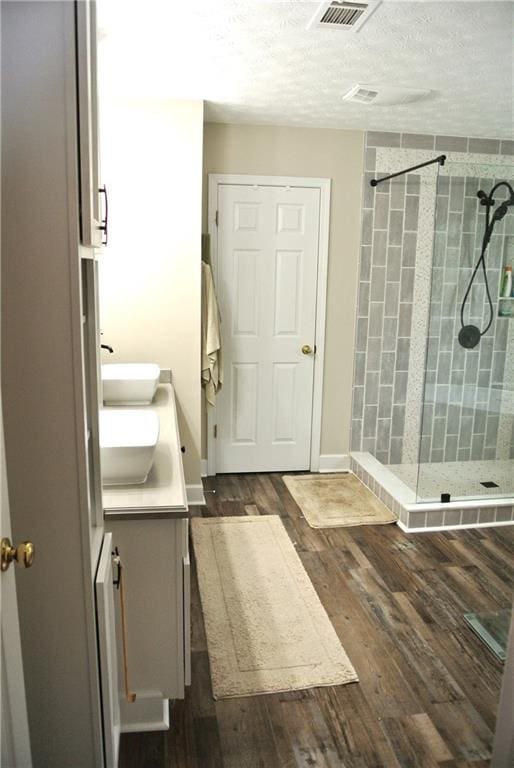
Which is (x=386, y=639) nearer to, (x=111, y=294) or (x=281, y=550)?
(x=281, y=550)

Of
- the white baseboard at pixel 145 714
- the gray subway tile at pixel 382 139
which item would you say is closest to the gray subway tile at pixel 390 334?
the gray subway tile at pixel 382 139

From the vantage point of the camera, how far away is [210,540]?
3.40 metres

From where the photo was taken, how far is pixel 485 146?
14.1 feet

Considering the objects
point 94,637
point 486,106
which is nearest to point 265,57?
point 486,106

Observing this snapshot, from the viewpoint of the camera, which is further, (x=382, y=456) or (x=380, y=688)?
(x=382, y=456)

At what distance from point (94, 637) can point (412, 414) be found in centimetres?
350

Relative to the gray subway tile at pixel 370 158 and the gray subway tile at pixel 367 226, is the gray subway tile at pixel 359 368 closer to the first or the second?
the gray subway tile at pixel 367 226

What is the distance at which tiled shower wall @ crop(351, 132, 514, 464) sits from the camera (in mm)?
3715

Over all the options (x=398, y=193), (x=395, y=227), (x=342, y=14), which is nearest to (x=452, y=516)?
(x=395, y=227)

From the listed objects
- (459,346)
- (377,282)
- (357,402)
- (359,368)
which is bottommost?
(357,402)

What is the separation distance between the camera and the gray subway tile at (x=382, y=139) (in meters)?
4.16

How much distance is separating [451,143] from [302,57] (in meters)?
2.03

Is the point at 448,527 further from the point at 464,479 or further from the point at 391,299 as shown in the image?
the point at 391,299

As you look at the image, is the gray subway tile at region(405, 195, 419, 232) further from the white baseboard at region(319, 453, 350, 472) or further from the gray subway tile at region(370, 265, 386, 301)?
the white baseboard at region(319, 453, 350, 472)
